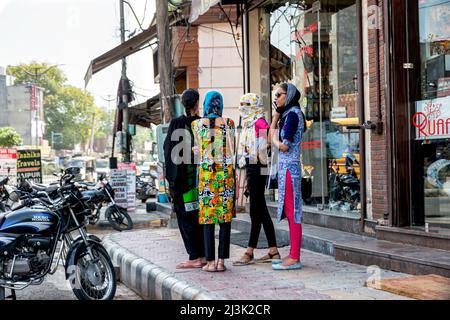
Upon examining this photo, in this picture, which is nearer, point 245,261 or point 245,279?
point 245,279

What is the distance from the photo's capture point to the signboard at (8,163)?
1675 cm

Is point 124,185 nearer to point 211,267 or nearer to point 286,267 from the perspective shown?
point 211,267

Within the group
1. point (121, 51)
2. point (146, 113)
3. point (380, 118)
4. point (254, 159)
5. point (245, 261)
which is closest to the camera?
point (254, 159)

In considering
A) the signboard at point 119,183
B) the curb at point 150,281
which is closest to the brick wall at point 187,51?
the signboard at point 119,183

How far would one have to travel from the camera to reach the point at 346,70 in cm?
845

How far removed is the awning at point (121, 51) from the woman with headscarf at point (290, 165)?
1004 centimetres

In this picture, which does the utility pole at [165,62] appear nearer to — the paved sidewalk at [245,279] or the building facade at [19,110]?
the paved sidewalk at [245,279]

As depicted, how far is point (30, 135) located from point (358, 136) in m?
74.4

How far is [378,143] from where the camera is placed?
6.96 metres

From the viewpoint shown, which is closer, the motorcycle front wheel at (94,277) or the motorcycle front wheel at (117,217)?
the motorcycle front wheel at (94,277)

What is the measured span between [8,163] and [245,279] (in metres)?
13.0

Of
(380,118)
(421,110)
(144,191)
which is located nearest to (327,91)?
(380,118)

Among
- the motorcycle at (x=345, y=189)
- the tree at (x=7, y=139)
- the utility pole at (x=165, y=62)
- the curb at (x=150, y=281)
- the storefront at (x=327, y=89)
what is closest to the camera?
the curb at (x=150, y=281)
